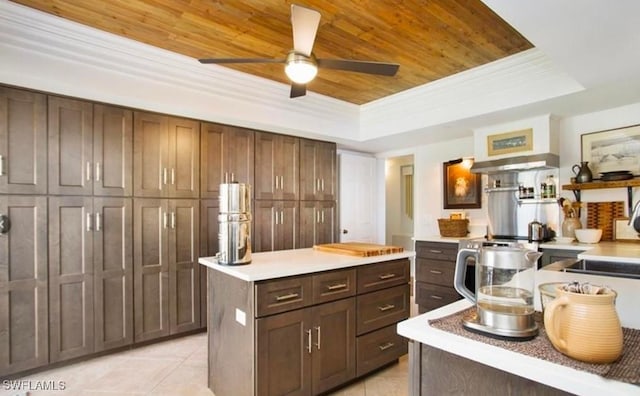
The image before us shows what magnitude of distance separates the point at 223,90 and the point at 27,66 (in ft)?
5.01

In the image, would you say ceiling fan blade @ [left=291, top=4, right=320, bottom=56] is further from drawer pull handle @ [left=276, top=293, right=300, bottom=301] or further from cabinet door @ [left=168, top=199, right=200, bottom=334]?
cabinet door @ [left=168, top=199, right=200, bottom=334]

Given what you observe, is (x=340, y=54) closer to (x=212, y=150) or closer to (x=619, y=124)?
(x=212, y=150)

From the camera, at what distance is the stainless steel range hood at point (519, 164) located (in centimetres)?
338

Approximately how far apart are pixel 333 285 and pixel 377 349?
0.73m

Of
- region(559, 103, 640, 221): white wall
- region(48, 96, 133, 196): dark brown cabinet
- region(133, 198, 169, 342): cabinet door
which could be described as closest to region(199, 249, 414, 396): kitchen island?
region(133, 198, 169, 342): cabinet door

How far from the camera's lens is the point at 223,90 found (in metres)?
3.43

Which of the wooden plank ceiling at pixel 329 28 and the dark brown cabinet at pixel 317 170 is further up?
the wooden plank ceiling at pixel 329 28

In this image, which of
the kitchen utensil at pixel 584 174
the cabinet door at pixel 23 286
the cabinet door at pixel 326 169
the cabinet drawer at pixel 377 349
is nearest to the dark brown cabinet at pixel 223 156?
the cabinet door at pixel 326 169

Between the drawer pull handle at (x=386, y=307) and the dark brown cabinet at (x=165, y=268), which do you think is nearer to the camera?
the drawer pull handle at (x=386, y=307)

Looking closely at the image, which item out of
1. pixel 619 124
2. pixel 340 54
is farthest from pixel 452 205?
pixel 340 54

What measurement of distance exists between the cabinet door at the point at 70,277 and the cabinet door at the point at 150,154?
47 cm

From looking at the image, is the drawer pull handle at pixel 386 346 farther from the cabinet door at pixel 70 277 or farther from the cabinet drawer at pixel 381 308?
the cabinet door at pixel 70 277

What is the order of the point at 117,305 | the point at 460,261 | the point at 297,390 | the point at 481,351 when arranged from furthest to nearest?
the point at 117,305 < the point at 297,390 < the point at 460,261 < the point at 481,351

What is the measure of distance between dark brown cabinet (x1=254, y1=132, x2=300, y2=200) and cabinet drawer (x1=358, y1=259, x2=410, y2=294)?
6.27 ft
